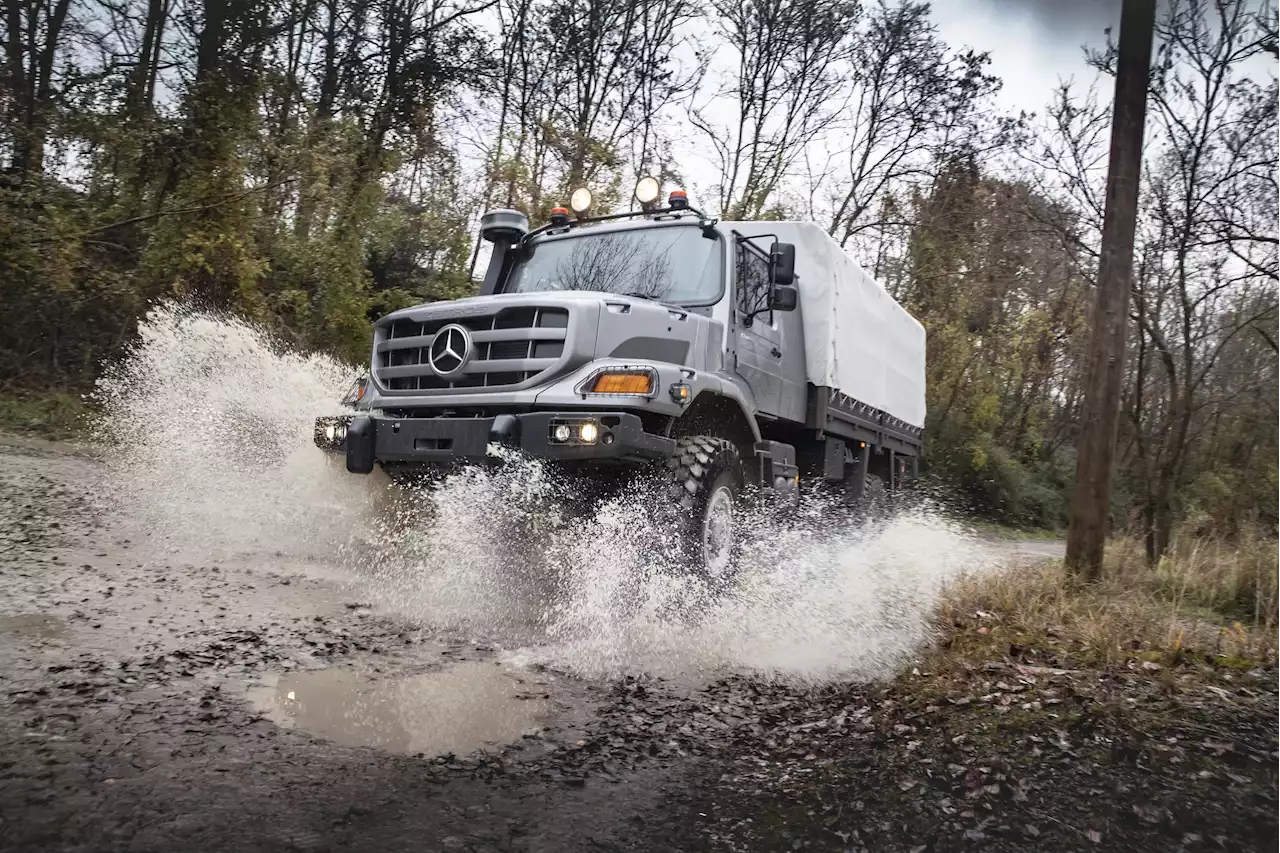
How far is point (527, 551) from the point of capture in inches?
241

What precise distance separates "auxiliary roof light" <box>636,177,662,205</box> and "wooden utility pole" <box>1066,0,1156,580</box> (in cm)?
340

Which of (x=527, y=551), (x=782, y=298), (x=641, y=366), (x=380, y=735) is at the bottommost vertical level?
(x=380, y=735)

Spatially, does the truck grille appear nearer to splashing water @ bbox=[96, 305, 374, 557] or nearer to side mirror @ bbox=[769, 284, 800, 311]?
splashing water @ bbox=[96, 305, 374, 557]

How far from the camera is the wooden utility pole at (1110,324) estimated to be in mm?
6730

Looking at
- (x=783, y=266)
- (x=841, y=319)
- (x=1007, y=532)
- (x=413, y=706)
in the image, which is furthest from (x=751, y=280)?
(x=1007, y=532)

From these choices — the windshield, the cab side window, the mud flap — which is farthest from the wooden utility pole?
the mud flap

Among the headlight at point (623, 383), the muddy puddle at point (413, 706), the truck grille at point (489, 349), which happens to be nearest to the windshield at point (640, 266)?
the truck grille at point (489, 349)

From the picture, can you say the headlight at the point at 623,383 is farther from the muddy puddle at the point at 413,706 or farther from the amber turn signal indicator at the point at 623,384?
the muddy puddle at the point at 413,706

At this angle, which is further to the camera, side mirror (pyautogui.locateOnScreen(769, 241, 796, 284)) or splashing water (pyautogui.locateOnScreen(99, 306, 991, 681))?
side mirror (pyautogui.locateOnScreen(769, 241, 796, 284))

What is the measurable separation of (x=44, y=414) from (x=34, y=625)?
9.59 metres

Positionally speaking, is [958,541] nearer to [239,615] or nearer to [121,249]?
[239,615]

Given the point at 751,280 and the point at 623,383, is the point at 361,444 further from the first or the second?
the point at 751,280

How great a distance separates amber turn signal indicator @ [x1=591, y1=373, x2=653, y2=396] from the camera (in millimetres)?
5590

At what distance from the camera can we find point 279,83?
47.1ft
